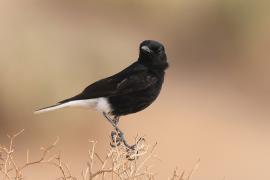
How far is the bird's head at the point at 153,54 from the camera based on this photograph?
24.4 ft

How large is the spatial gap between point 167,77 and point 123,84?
508 inches

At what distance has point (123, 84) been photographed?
288 inches

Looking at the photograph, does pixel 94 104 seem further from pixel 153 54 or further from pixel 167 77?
pixel 167 77

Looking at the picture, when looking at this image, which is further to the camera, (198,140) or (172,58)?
(172,58)

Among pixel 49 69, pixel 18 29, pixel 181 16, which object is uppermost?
pixel 181 16

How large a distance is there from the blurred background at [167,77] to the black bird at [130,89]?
6.17 m

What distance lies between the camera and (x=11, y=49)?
15742mm

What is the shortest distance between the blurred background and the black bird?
6.17m

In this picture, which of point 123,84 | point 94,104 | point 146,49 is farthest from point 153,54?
point 94,104

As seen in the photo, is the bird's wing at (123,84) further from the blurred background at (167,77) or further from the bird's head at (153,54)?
the blurred background at (167,77)

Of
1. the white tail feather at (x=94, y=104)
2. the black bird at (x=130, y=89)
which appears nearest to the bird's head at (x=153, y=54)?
the black bird at (x=130, y=89)

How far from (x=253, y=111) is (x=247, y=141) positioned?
86.9 inches

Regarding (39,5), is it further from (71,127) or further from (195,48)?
(71,127)

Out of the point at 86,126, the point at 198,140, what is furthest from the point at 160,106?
the point at 86,126
